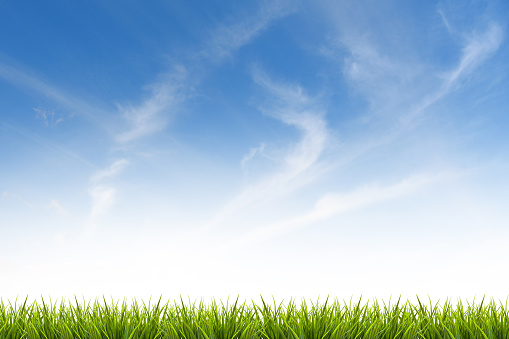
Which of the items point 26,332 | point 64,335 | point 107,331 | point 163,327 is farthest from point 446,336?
point 26,332

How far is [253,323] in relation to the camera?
13.1 ft

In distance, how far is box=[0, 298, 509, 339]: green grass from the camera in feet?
12.8

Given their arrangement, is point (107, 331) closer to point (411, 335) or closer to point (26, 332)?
point (26, 332)

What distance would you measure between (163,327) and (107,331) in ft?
1.62

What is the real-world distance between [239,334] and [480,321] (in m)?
2.35

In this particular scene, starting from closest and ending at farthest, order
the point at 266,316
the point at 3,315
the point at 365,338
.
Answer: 1. the point at 365,338
2. the point at 266,316
3. the point at 3,315

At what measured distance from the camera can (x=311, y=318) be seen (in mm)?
4090

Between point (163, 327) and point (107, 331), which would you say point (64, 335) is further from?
point (163, 327)

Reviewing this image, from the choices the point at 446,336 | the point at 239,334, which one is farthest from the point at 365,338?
the point at 239,334

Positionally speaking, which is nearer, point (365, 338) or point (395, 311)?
point (365, 338)

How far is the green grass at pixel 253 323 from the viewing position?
12.8 feet

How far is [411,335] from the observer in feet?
13.0

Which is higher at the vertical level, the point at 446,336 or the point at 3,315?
the point at 3,315

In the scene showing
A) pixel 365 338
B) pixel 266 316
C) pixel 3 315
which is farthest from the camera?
pixel 3 315
